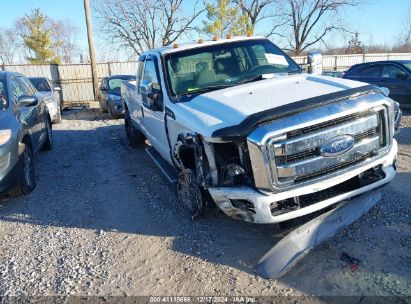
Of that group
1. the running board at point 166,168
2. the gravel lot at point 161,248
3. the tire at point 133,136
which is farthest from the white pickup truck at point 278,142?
the tire at point 133,136

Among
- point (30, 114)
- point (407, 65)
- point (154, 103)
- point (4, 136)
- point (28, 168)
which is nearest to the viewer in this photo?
point (154, 103)

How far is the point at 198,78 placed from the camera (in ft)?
15.2

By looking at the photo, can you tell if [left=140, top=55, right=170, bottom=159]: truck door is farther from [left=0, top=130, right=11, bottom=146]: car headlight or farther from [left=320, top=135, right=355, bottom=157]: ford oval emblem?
[left=320, top=135, right=355, bottom=157]: ford oval emblem

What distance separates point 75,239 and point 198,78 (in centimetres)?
240

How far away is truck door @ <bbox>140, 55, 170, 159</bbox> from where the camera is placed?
4.79 metres

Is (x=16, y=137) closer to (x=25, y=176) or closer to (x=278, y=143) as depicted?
(x=25, y=176)

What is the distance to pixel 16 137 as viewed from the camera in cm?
520

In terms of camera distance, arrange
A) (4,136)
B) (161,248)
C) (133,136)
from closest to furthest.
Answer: (161,248) < (4,136) < (133,136)

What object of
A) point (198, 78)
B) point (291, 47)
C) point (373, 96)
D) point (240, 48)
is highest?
point (291, 47)

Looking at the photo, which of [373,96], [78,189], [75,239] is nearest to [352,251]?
[373,96]

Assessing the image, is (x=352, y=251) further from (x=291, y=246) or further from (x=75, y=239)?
(x=75, y=239)

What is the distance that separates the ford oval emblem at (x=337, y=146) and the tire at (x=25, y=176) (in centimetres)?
417

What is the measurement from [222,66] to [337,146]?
213 centimetres

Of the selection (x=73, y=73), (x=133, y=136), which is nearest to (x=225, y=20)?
(x=73, y=73)
